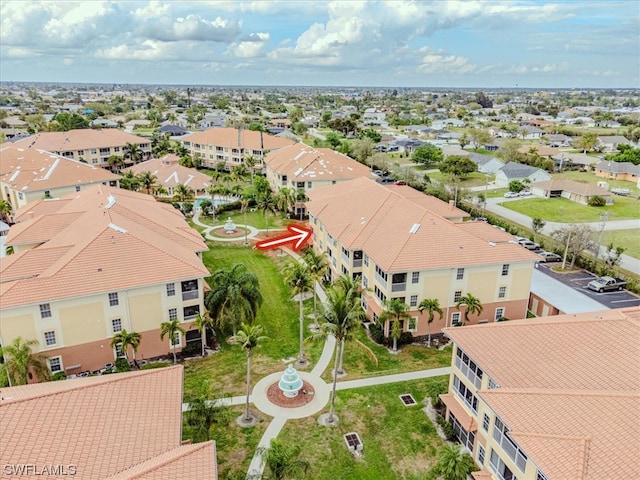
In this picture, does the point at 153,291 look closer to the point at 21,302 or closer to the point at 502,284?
the point at 21,302

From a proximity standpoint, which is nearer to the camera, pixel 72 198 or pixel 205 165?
pixel 72 198

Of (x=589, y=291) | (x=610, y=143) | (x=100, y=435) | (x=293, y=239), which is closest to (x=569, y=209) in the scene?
(x=589, y=291)

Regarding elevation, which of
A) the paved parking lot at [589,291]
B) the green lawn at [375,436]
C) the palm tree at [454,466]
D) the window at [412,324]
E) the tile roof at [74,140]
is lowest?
the green lawn at [375,436]

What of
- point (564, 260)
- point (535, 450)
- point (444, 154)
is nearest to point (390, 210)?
point (564, 260)

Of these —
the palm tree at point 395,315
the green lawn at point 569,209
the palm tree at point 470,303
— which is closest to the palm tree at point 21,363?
the palm tree at point 395,315

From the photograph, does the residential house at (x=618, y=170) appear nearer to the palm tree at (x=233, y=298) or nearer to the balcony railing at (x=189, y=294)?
the palm tree at (x=233, y=298)

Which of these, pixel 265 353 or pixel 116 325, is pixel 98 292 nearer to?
pixel 116 325
